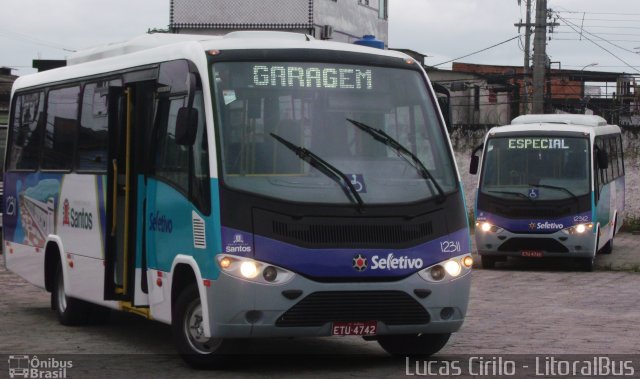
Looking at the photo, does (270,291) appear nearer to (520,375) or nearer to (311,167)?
(311,167)

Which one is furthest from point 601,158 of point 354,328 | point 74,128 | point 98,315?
point 354,328

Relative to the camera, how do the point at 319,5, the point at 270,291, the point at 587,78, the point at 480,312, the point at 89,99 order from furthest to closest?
the point at 587,78
the point at 319,5
the point at 480,312
the point at 89,99
the point at 270,291

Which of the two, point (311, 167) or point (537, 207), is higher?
point (311, 167)

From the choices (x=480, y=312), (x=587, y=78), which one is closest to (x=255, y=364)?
(x=480, y=312)

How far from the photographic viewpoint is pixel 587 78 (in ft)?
218

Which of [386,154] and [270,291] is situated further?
[386,154]

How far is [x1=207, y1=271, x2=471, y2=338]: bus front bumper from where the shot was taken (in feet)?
32.8

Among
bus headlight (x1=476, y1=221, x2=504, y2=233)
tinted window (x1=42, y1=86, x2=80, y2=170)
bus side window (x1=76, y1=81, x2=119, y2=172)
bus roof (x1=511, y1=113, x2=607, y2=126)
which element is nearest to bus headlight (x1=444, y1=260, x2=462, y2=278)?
bus side window (x1=76, y1=81, x2=119, y2=172)

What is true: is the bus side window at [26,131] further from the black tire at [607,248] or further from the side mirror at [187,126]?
the black tire at [607,248]

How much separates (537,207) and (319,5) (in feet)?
17.8

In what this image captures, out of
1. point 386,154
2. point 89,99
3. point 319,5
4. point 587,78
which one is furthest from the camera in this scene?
point 587,78

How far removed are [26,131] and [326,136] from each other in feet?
21.6

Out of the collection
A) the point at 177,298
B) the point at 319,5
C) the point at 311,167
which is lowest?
the point at 177,298

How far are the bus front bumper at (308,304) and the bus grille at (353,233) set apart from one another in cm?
32
